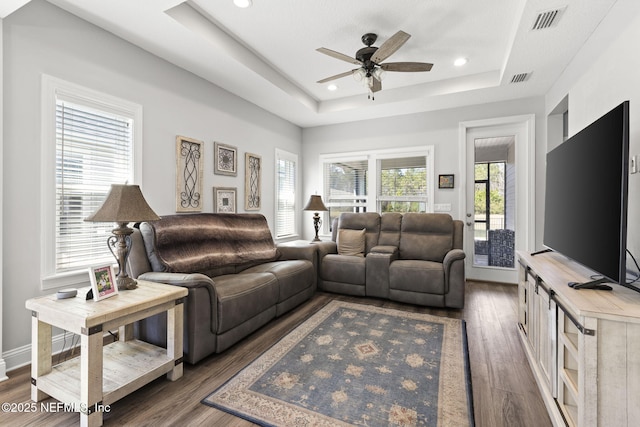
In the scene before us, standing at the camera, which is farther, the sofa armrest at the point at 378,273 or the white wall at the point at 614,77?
the sofa armrest at the point at 378,273

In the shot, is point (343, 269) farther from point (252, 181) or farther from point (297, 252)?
point (252, 181)

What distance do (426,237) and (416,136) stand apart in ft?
5.97

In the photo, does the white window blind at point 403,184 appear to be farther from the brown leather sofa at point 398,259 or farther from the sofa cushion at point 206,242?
the sofa cushion at point 206,242

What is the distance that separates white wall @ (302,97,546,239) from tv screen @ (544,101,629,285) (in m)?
2.34

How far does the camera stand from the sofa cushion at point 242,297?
2.25 m

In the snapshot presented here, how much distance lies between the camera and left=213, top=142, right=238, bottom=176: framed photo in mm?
3699

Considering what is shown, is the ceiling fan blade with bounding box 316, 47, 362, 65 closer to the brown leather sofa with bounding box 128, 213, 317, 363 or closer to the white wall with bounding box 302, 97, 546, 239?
the brown leather sofa with bounding box 128, 213, 317, 363

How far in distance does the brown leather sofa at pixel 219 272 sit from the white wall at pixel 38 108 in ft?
1.80

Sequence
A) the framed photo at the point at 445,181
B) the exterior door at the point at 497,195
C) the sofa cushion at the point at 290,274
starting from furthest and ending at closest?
the framed photo at the point at 445,181
the exterior door at the point at 497,195
the sofa cushion at the point at 290,274

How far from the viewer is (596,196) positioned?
160 cm

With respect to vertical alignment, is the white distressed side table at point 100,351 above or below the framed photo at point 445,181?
below

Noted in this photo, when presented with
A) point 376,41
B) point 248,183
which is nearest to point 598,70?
point 376,41

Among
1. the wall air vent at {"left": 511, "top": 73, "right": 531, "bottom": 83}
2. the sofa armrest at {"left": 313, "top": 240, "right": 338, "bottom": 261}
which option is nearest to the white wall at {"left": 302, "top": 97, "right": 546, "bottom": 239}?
the wall air vent at {"left": 511, "top": 73, "right": 531, "bottom": 83}

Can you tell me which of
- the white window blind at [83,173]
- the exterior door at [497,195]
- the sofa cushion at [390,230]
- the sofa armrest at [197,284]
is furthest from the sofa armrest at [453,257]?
the white window blind at [83,173]
